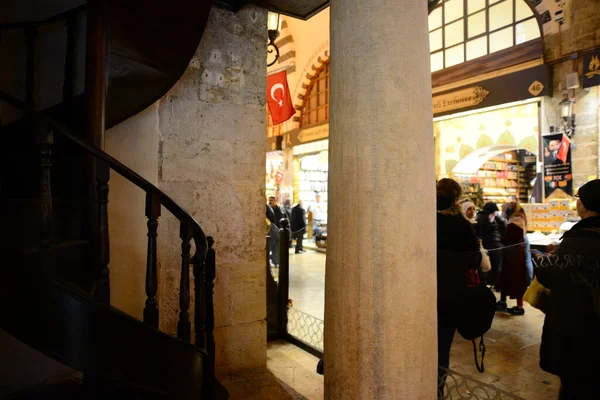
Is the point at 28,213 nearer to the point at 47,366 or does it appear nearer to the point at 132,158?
the point at 132,158

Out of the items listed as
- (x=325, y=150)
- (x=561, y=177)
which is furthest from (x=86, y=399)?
(x=325, y=150)

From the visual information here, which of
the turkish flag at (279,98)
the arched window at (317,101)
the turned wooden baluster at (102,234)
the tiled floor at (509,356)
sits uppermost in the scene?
the arched window at (317,101)

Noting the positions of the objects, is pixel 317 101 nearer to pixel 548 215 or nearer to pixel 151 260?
pixel 548 215

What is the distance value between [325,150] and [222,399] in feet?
34.5

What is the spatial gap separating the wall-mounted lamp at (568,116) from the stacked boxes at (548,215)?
178cm

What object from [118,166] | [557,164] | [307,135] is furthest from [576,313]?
[307,135]

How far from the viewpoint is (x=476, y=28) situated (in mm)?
9453

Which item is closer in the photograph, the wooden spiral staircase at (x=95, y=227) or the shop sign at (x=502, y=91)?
the wooden spiral staircase at (x=95, y=227)

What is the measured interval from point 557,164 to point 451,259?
7.30m

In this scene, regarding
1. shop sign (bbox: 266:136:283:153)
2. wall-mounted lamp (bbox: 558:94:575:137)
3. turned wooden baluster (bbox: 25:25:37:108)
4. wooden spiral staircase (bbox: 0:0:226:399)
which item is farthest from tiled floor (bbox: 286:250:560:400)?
shop sign (bbox: 266:136:283:153)

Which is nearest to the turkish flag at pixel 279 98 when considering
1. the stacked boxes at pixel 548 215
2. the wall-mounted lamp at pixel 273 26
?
the wall-mounted lamp at pixel 273 26

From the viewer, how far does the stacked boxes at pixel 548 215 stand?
667 centimetres

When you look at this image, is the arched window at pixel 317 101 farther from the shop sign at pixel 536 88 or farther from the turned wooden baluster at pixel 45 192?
the turned wooden baluster at pixel 45 192

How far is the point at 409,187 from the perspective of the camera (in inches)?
53.1
